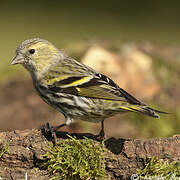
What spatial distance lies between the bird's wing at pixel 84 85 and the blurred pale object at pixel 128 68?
7.75ft

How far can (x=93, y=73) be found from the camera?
167 inches

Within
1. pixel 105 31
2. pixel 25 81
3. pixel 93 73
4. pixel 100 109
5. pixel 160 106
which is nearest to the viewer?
pixel 100 109

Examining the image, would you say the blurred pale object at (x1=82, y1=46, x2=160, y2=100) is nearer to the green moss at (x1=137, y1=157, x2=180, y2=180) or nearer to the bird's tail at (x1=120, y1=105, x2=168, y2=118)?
the bird's tail at (x1=120, y1=105, x2=168, y2=118)

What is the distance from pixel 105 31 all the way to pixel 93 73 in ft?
30.8

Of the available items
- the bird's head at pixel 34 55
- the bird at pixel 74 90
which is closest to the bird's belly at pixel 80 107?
the bird at pixel 74 90

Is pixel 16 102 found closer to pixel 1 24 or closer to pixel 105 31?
pixel 105 31

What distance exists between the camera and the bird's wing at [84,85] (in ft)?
12.8

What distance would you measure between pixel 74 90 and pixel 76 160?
32.8 inches

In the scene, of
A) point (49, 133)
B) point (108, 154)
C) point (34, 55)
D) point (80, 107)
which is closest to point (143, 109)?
point (108, 154)

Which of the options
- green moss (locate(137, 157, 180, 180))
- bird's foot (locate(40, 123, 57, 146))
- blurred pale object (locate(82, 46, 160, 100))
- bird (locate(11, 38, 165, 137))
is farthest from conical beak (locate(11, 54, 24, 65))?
blurred pale object (locate(82, 46, 160, 100))

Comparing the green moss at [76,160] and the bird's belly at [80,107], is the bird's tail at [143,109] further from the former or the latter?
the green moss at [76,160]

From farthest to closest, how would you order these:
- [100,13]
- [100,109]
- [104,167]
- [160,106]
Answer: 1. [100,13]
2. [160,106]
3. [100,109]
4. [104,167]

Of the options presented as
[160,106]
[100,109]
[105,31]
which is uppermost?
[100,109]

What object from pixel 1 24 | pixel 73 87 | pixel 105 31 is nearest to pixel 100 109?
pixel 73 87
